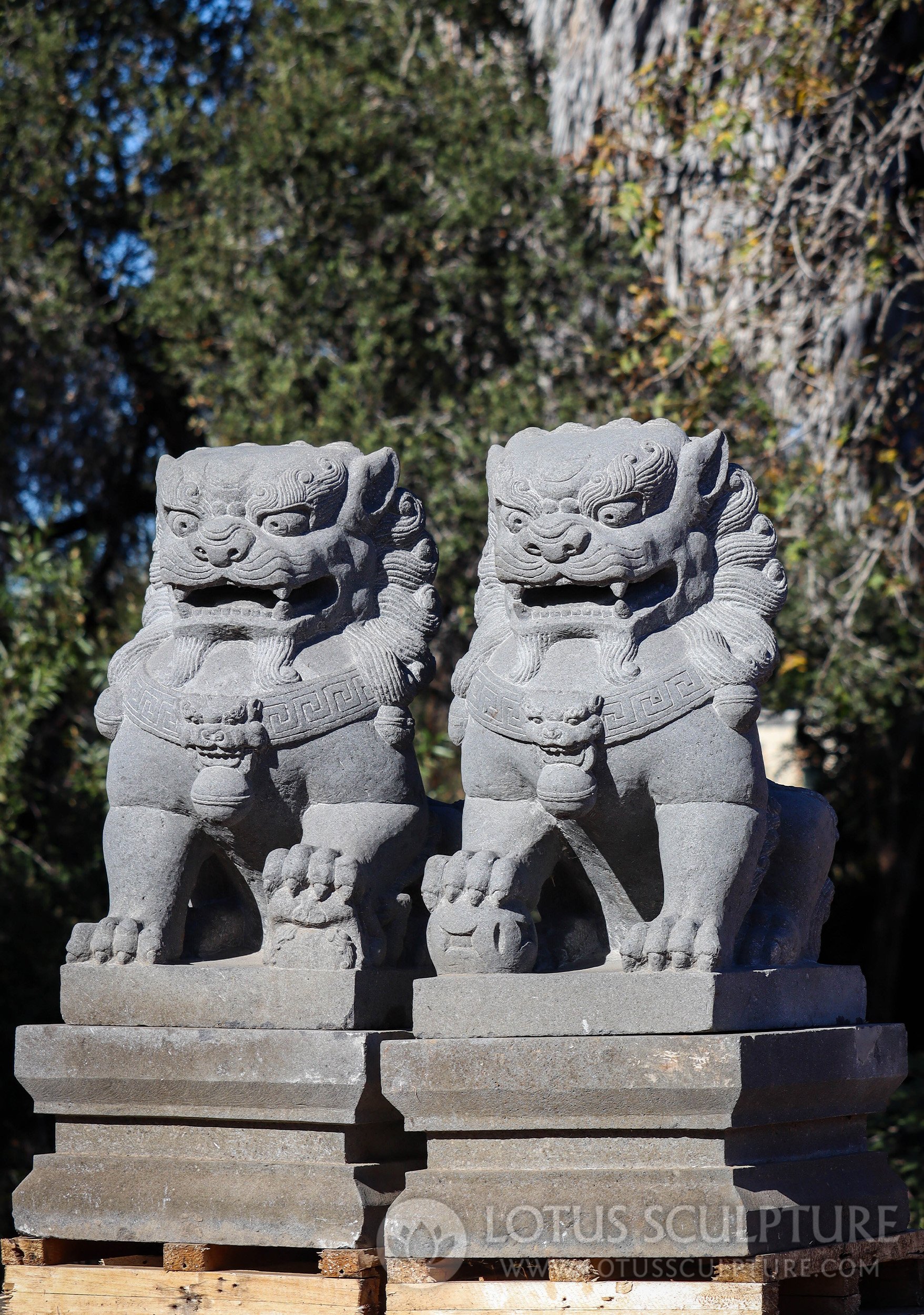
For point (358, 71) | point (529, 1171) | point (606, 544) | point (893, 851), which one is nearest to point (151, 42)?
point (358, 71)

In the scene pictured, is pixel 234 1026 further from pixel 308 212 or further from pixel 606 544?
pixel 308 212

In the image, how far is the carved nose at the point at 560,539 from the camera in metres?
3.99

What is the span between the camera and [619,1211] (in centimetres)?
369

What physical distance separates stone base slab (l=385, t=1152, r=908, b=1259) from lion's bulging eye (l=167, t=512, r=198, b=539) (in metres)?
1.60

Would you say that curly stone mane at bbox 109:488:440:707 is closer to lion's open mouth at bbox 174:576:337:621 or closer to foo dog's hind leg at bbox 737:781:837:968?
lion's open mouth at bbox 174:576:337:621

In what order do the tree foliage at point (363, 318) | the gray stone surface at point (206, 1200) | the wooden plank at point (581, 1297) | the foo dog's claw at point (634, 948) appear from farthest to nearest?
the tree foliage at point (363, 318)
the gray stone surface at point (206, 1200)
the foo dog's claw at point (634, 948)
the wooden plank at point (581, 1297)

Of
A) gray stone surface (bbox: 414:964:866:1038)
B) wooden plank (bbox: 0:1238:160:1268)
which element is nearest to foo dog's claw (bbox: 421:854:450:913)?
gray stone surface (bbox: 414:964:866:1038)

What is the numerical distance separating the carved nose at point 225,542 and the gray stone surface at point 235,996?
0.97 metres

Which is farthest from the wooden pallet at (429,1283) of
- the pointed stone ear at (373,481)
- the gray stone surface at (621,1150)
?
the pointed stone ear at (373,481)

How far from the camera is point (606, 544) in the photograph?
3994 millimetres

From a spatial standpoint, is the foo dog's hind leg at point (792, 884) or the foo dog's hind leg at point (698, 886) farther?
the foo dog's hind leg at point (792, 884)

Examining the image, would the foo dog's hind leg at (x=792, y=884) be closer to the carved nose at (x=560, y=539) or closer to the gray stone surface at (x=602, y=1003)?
the gray stone surface at (x=602, y=1003)

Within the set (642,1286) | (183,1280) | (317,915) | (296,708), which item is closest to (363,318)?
(296,708)

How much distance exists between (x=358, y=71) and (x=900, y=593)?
4.19 m
